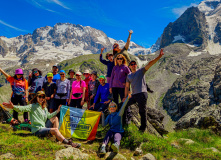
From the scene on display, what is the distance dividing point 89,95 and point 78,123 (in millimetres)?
3745

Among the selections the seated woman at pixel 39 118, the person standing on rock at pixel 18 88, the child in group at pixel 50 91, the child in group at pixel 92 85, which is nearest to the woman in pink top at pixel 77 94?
the child in group at pixel 92 85

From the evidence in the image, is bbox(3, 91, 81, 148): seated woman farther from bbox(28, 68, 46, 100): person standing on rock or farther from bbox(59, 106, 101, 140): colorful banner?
bbox(28, 68, 46, 100): person standing on rock

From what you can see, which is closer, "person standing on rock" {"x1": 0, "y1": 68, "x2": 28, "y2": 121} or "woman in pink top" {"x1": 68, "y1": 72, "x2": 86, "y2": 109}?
"person standing on rock" {"x1": 0, "y1": 68, "x2": 28, "y2": 121}

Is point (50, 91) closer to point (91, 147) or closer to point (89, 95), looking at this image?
point (89, 95)

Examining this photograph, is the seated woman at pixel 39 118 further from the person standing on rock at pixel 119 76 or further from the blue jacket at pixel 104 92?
the person standing on rock at pixel 119 76

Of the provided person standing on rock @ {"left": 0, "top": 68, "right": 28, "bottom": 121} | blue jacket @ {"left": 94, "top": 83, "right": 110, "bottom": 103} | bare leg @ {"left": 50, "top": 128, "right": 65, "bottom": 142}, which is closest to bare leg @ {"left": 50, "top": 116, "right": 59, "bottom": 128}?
bare leg @ {"left": 50, "top": 128, "right": 65, "bottom": 142}

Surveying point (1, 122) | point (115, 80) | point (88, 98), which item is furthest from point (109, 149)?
point (1, 122)

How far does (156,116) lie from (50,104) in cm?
916

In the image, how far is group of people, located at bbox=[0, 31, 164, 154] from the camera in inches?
356

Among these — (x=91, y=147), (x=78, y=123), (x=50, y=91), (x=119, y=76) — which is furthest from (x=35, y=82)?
(x=91, y=147)

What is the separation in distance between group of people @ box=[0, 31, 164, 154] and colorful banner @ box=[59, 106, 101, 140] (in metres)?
0.63

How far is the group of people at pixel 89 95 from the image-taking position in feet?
29.7

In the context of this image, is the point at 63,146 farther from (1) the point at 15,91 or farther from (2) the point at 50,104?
(1) the point at 15,91

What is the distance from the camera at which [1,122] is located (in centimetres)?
1191
